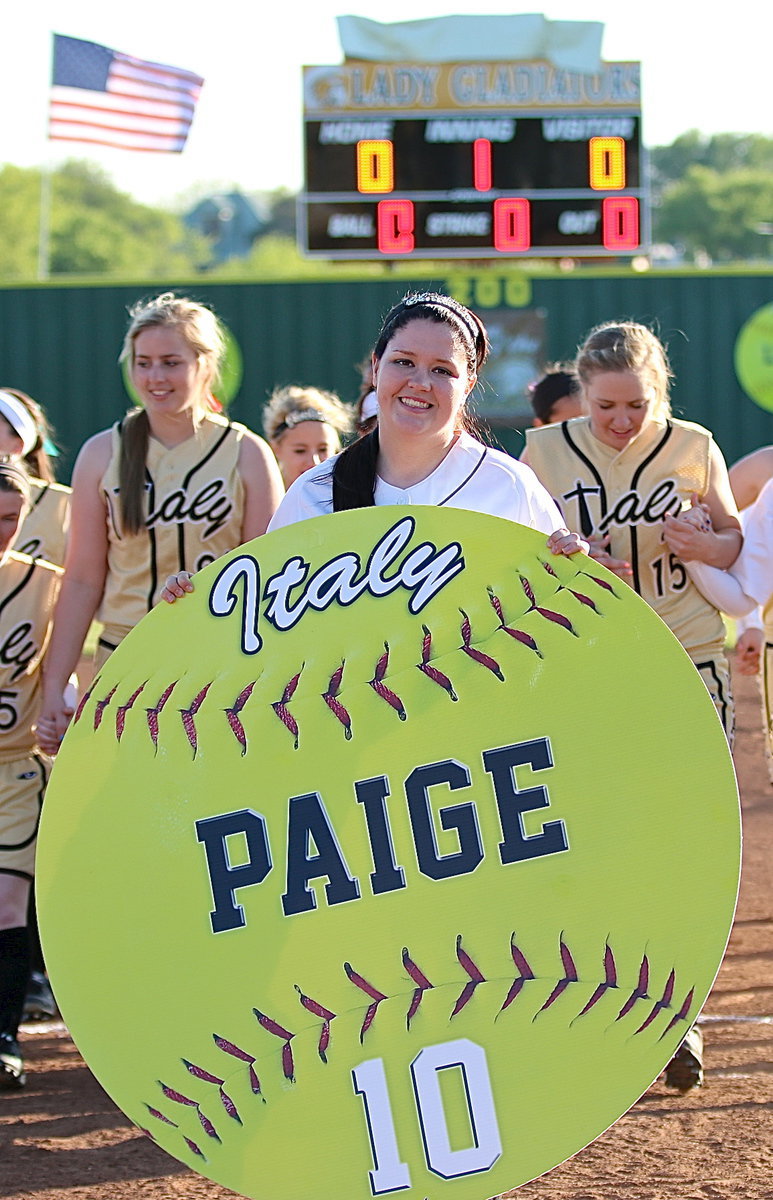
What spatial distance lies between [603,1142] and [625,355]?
1912 millimetres

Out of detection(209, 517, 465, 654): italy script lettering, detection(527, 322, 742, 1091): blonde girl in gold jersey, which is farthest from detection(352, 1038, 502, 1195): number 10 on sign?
detection(527, 322, 742, 1091): blonde girl in gold jersey

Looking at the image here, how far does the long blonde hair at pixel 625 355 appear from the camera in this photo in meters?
3.72

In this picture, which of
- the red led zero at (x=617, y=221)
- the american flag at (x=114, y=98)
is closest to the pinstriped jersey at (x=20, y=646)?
the american flag at (x=114, y=98)

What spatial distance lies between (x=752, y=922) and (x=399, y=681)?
3.22 meters

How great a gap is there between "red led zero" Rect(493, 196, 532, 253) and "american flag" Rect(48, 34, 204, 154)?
3110mm

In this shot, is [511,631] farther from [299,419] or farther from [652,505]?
[299,419]

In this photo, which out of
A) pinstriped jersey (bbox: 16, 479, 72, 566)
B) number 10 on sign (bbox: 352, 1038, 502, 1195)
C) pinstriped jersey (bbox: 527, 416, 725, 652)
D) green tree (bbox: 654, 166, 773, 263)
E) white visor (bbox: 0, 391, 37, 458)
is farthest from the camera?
green tree (bbox: 654, 166, 773, 263)

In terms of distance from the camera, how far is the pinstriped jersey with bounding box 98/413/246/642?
12.9 ft

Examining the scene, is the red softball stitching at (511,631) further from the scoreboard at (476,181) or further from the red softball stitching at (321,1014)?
the scoreboard at (476,181)

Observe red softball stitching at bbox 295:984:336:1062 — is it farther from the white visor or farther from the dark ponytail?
the white visor

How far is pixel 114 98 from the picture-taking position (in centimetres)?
1395

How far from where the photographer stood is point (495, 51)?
16.0m

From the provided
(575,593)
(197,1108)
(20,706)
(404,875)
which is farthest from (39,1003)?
(575,593)

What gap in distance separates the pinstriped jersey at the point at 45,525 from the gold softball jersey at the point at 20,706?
0.85 metres
